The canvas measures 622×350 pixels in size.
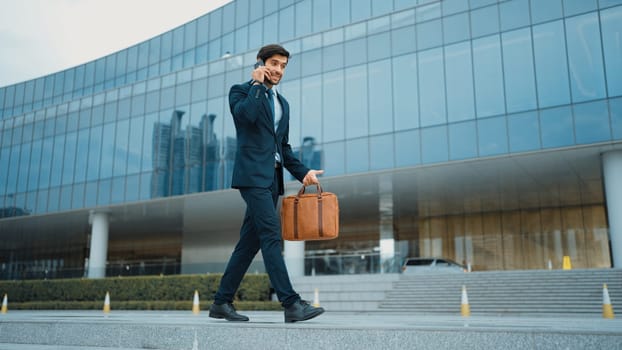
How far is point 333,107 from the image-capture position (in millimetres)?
24906

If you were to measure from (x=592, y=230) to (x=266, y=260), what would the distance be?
107 feet

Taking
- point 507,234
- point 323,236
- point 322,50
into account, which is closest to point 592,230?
point 507,234

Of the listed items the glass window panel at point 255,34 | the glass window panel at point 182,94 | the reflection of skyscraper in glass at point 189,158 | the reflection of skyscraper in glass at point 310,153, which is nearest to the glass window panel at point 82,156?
the reflection of skyscraper in glass at point 189,158

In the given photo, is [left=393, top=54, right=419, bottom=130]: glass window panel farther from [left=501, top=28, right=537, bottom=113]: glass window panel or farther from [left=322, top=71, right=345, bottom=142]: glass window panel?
[left=501, top=28, right=537, bottom=113]: glass window panel

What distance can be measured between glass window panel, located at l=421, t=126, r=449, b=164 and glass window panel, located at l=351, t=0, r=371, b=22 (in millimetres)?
9851

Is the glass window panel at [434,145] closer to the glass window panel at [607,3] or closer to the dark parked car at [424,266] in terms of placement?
the dark parked car at [424,266]

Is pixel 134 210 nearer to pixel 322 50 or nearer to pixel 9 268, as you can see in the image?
pixel 322 50

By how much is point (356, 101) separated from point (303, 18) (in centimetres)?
932

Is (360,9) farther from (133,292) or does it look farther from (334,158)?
(133,292)

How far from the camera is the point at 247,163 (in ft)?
15.2

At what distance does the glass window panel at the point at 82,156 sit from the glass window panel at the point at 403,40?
19.3 meters

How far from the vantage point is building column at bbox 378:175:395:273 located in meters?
22.9

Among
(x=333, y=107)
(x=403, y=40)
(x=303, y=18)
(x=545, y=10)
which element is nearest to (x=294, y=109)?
(x=333, y=107)

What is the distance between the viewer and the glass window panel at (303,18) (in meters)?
31.2
